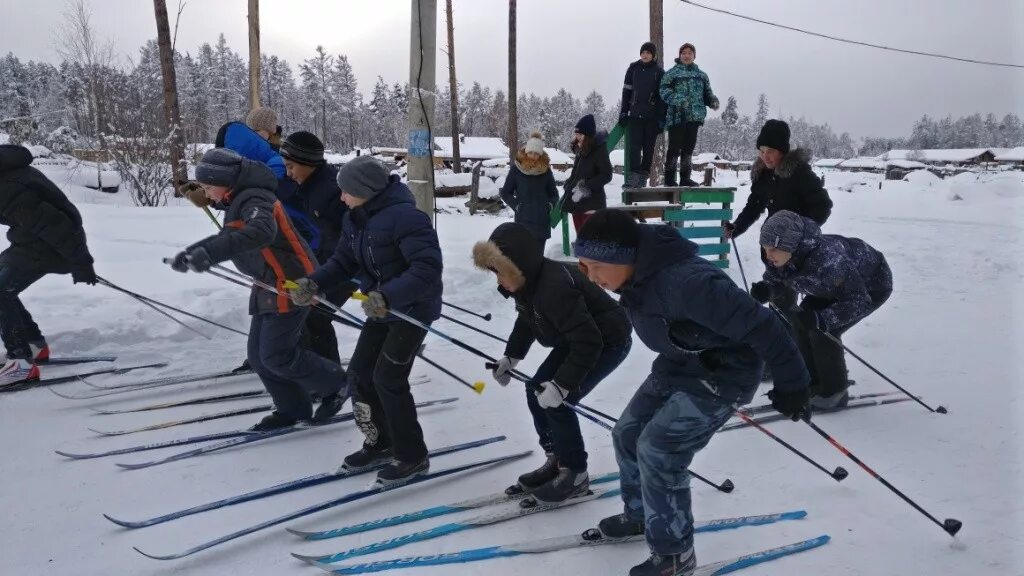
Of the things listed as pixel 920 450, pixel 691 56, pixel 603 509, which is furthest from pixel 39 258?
pixel 691 56

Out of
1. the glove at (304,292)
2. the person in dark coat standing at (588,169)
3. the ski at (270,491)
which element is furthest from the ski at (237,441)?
the person in dark coat standing at (588,169)

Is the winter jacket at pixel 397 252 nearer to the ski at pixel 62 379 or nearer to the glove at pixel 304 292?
the glove at pixel 304 292

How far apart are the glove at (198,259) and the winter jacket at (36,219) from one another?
2020 millimetres

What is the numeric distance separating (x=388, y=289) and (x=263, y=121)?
9.14 ft

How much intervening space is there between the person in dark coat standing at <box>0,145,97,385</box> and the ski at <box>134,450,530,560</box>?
113 inches

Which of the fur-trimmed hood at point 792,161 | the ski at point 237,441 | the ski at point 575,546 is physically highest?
the fur-trimmed hood at point 792,161

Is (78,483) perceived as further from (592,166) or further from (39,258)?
(592,166)

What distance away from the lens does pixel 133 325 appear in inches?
224

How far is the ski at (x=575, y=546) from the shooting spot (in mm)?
2510

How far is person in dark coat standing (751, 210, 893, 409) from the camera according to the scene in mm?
3867

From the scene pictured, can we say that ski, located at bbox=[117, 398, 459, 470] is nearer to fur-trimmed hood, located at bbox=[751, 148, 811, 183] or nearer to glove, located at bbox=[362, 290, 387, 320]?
glove, located at bbox=[362, 290, 387, 320]

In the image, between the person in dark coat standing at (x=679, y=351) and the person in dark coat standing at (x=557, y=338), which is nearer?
the person in dark coat standing at (x=679, y=351)

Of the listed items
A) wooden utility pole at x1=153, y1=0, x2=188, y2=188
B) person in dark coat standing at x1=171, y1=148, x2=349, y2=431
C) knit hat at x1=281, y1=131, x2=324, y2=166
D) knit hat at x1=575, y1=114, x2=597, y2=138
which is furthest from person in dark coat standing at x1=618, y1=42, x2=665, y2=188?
wooden utility pole at x1=153, y1=0, x2=188, y2=188

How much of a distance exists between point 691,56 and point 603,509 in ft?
20.5
